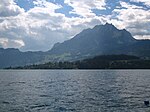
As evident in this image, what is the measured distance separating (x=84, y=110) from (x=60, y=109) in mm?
5933

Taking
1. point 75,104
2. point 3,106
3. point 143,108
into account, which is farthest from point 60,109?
point 143,108

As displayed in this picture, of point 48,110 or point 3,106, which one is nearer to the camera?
point 48,110

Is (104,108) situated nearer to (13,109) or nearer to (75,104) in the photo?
(75,104)

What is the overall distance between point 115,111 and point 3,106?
95.9 ft

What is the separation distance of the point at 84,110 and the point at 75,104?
944 centimetres

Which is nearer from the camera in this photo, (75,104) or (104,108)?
(104,108)

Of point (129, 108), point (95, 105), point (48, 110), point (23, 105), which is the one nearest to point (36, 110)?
point (48, 110)

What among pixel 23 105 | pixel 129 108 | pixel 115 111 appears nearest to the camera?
pixel 115 111

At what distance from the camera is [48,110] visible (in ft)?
214

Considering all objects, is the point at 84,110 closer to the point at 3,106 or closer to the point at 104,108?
the point at 104,108

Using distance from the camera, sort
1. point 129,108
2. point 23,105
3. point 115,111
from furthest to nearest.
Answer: point 23,105
point 129,108
point 115,111

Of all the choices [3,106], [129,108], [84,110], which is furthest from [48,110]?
[129,108]

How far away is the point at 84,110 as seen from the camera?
65.8m

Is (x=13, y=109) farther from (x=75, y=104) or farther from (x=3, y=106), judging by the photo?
(x=75, y=104)
